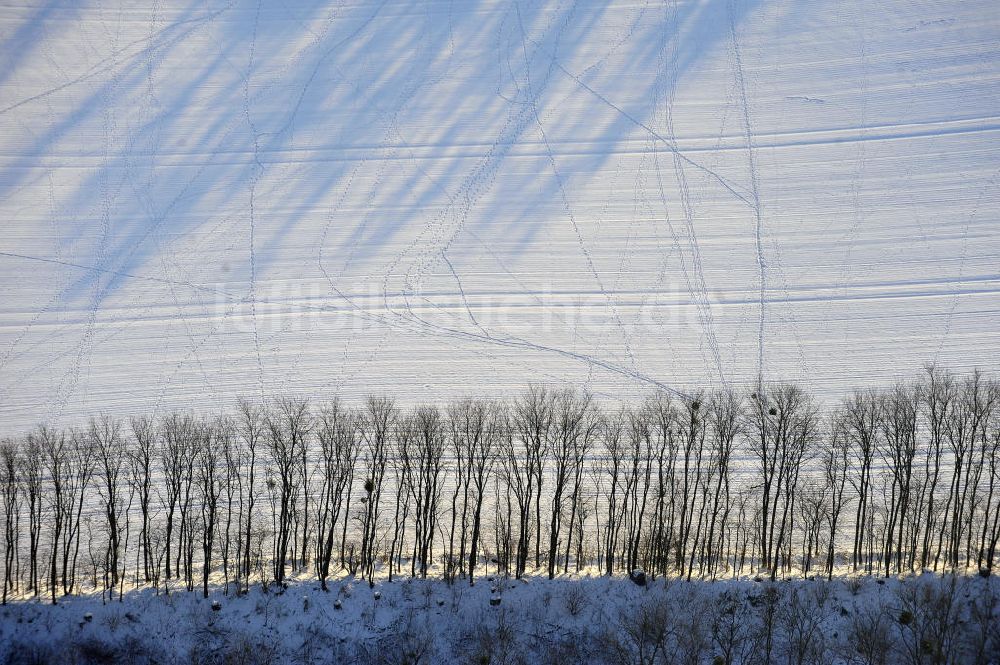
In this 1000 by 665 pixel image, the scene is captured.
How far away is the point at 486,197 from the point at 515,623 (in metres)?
28.3

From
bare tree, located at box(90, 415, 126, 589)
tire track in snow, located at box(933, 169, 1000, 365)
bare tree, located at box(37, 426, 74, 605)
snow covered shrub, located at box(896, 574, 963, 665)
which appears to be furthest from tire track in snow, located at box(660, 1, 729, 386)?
bare tree, located at box(37, 426, 74, 605)

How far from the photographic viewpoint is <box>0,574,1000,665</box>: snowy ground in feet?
116

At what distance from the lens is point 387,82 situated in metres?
61.0

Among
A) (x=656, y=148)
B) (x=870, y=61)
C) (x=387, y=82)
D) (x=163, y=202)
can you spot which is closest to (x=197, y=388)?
(x=163, y=202)

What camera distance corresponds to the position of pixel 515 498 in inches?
1710

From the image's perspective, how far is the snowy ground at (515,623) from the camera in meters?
35.5

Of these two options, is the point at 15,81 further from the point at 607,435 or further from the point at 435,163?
the point at 607,435

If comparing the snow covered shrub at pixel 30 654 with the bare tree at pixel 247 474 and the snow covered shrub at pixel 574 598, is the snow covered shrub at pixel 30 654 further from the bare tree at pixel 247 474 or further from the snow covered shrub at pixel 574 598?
the snow covered shrub at pixel 574 598

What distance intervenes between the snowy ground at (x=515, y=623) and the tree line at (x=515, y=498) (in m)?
1.21

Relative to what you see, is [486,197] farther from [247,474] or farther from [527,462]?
[247,474]

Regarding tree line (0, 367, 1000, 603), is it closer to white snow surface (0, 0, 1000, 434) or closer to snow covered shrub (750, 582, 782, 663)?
snow covered shrub (750, 582, 782, 663)

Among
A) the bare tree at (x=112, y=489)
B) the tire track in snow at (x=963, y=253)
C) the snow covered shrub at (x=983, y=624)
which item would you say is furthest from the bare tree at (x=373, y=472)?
the tire track in snow at (x=963, y=253)

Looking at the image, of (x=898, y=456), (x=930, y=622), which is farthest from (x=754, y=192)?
(x=930, y=622)

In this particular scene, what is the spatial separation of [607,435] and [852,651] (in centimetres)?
1299
